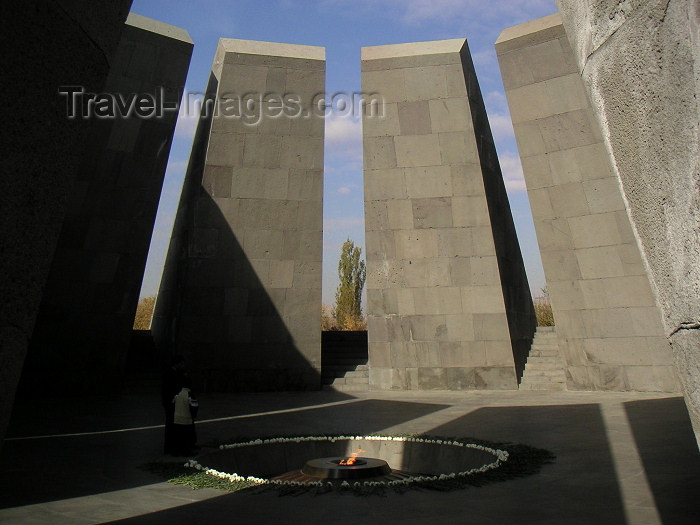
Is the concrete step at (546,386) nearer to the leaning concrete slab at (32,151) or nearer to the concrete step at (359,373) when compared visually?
the concrete step at (359,373)

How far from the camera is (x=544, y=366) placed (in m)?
12.0

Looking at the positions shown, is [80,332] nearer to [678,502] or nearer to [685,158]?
[678,502]

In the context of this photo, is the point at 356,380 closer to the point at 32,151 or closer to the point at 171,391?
the point at 171,391

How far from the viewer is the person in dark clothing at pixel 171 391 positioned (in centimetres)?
543

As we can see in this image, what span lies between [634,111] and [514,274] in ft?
37.2

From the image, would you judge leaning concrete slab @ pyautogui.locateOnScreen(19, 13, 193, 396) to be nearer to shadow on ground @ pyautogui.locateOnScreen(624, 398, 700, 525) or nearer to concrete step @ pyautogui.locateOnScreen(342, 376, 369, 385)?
concrete step @ pyautogui.locateOnScreen(342, 376, 369, 385)

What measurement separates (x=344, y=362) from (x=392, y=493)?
9.43 meters

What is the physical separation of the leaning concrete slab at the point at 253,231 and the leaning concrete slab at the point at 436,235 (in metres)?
1.31

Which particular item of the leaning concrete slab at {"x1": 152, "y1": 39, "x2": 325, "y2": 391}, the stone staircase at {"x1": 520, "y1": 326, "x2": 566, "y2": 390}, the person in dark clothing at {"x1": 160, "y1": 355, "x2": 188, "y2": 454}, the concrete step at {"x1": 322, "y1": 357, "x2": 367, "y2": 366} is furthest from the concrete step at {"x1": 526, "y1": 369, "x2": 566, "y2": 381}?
Answer: the person in dark clothing at {"x1": 160, "y1": 355, "x2": 188, "y2": 454}

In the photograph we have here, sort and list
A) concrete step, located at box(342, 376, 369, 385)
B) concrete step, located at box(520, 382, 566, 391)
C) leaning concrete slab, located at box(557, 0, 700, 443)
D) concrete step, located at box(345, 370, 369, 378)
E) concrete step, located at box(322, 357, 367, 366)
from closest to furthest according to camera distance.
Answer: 1. leaning concrete slab, located at box(557, 0, 700, 443)
2. concrete step, located at box(520, 382, 566, 391)
3. concrete step, located at box(342, 376, 369, 385)
4. concrete step, located at box(345, 370, 369, 378)
5. concrete step, located at box(322, 357, 367, 366)

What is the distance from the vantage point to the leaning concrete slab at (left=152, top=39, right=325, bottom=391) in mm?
12031

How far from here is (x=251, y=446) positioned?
581cm

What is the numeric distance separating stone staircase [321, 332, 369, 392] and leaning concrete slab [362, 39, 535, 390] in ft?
1.73

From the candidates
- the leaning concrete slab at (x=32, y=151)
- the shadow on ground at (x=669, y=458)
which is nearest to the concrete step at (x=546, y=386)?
the shadow on ground at (x=669, y=458)
